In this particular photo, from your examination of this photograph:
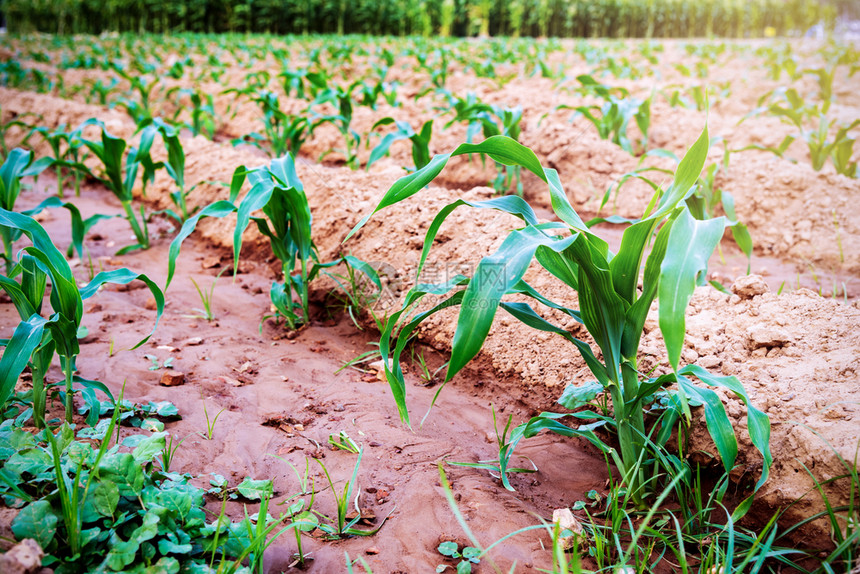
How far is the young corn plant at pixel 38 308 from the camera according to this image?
4.28ft

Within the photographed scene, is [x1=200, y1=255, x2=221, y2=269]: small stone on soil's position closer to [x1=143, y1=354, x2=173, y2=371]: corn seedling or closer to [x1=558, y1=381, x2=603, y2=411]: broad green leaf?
[x1=143, y1=354, x2=173, y2=371]: corn seedling

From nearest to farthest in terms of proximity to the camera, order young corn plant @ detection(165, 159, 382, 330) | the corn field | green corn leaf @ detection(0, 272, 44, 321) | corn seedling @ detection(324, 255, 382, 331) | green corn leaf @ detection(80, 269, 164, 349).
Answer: green corn leaf @ detection(0, 272, 44, 321)
green corn leaf @ detection(80, 269, 164, 349)
young corn plant @ detection(165, 159, 382, 330)
corn seedling @ detection(324, 255, 382, 331)
the corn field

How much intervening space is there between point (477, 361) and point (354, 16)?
22090 mm

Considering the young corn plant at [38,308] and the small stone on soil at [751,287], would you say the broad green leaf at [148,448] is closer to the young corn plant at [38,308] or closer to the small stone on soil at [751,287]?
the young corn plant at [38,308]

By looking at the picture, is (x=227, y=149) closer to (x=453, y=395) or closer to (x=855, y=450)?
(x=453, y=395)

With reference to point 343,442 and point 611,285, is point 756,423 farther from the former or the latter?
point 343,442

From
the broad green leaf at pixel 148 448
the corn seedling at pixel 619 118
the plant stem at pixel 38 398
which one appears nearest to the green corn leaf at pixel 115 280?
the plant stem at pixel 38 398

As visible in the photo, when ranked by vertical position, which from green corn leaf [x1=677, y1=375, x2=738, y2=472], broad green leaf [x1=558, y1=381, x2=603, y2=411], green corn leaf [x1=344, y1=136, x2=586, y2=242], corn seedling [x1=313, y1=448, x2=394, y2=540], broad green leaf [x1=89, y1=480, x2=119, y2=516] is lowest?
corn seedling [x1=313, y1=448, x2=394, y2=540]

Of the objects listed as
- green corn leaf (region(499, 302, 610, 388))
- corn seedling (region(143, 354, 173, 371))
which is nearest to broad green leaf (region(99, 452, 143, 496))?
corn seedling (region(143, 354, 173, 371))

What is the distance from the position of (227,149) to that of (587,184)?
110 inches

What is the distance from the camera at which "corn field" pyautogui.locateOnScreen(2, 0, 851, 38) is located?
66.5 feet

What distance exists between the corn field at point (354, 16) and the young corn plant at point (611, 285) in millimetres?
20878

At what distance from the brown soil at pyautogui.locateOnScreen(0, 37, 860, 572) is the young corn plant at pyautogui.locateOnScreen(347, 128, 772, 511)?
0.19 metres

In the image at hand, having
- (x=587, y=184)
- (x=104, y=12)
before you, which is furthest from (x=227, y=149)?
(x=104, y=12)
